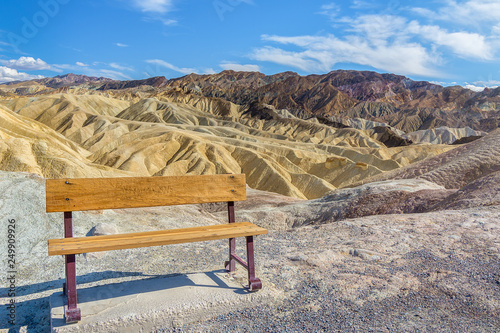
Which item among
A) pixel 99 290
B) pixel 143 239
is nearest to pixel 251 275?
pixel 143 239

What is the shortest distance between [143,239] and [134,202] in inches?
25.4

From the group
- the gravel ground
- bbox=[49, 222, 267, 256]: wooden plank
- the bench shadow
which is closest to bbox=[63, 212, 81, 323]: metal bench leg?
bbox=[49, 222, 267, 256]: wooden plank

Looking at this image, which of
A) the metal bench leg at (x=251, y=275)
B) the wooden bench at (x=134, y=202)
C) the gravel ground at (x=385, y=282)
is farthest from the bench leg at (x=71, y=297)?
the metal bench leg at (x=251, y=275)

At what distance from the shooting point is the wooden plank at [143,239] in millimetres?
3578

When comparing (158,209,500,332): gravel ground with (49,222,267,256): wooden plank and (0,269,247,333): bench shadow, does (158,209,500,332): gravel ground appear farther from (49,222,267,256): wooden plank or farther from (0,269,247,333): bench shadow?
(49,222,267,256): wooden plank

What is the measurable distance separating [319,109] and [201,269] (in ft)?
484

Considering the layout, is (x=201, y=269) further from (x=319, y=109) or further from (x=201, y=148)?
(x=319, y=109)

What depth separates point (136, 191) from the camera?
4.41 meters

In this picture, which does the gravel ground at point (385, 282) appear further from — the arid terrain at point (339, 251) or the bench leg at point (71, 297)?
the bench leg at point (71, 297)

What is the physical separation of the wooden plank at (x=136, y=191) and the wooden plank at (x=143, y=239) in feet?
1.21

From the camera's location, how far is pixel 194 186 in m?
4.67

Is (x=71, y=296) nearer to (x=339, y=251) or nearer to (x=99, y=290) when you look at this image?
(x=99, y=290)

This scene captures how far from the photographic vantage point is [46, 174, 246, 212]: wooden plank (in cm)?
402

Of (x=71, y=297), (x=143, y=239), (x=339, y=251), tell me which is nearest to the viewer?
(x=71, y=297)
